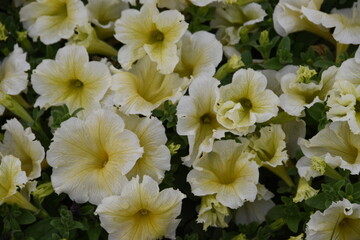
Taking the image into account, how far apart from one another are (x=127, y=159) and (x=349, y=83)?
0.71 metres

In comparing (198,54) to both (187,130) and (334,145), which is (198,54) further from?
(334,145)

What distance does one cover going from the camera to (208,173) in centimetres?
182

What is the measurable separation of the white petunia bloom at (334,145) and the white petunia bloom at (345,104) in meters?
0.04

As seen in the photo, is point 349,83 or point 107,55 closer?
point 349,83

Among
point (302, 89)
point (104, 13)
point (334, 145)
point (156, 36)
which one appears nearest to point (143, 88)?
point (156, 36)

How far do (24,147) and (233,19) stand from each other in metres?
0.90

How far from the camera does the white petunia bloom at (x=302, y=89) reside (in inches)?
71.9

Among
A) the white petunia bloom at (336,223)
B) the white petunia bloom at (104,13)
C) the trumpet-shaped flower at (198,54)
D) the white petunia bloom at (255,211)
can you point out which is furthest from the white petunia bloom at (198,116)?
the white petunia bloom at (104,13)

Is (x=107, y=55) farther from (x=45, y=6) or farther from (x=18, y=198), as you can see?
(x=18, y=198)

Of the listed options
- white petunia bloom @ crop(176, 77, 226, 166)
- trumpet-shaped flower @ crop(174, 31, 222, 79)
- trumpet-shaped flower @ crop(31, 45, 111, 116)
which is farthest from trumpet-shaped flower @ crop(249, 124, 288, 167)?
trumpet-shaped flower @ crop(31, 45, 111, 116)

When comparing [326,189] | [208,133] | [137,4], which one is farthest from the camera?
[137,4]

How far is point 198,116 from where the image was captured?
72.1 inches

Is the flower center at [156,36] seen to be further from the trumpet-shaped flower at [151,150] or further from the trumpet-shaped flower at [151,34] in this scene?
the trumpet-shaped flower at [151,150]

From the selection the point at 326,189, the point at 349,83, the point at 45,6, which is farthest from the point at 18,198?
the point at 349,83
